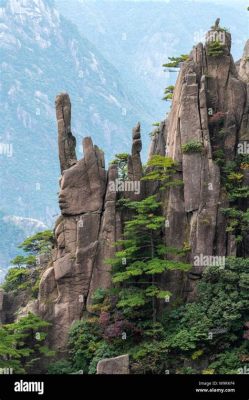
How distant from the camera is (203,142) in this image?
1801 inches

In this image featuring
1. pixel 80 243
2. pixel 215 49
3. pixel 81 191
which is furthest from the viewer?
pixel 215 49

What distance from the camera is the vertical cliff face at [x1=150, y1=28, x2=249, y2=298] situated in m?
44.5

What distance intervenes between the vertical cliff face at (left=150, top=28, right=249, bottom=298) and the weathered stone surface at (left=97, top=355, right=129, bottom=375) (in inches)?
261

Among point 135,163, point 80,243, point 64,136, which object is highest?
point 64,136

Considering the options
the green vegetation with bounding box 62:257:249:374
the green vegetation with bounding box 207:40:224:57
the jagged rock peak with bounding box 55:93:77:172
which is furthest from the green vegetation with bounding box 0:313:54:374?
the green vegetation with bounding box 207:40:224:57

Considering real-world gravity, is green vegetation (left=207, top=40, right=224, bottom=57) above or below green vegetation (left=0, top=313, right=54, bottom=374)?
above

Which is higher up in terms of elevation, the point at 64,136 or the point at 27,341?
the point at 64,136

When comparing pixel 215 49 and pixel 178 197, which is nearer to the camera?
pixel 178 197

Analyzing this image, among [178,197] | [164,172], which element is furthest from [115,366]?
[164,172]

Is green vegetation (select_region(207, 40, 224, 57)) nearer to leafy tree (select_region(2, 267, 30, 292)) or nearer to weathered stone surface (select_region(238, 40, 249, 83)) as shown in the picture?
weathered stone surface (select_region(238, 40, 249, 83))

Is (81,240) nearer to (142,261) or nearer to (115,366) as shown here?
(142,261)

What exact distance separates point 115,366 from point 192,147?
12.2 m
